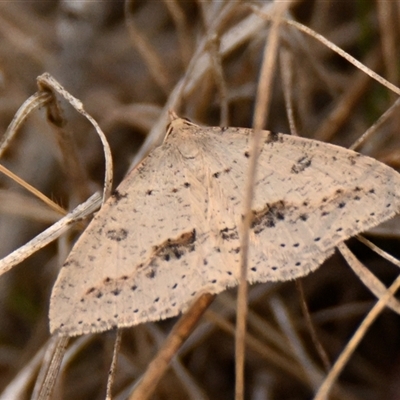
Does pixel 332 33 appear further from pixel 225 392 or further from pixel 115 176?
pixel 225 392

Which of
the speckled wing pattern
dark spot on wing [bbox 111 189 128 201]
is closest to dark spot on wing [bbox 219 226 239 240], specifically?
the speckled wing pattern

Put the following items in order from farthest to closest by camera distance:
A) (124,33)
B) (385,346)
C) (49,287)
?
1. (124,33)
2. (49,287)
3. (385,346)

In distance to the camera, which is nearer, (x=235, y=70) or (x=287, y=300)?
(x=287, y=300)

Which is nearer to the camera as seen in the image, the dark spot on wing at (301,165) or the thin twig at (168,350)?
the thin twig at (168,350)

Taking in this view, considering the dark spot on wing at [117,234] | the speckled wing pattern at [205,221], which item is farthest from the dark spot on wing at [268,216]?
the dark spot on wing at [117,234]

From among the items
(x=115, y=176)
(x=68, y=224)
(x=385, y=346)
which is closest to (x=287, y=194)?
(x=68, y=224)

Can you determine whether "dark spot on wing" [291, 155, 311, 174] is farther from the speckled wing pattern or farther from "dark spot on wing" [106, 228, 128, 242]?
"dark spot on wing" [106, 228, 128, 242]

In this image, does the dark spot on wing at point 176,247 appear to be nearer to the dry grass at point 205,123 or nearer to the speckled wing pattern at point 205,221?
the speckled wing pattern at point 205,221
